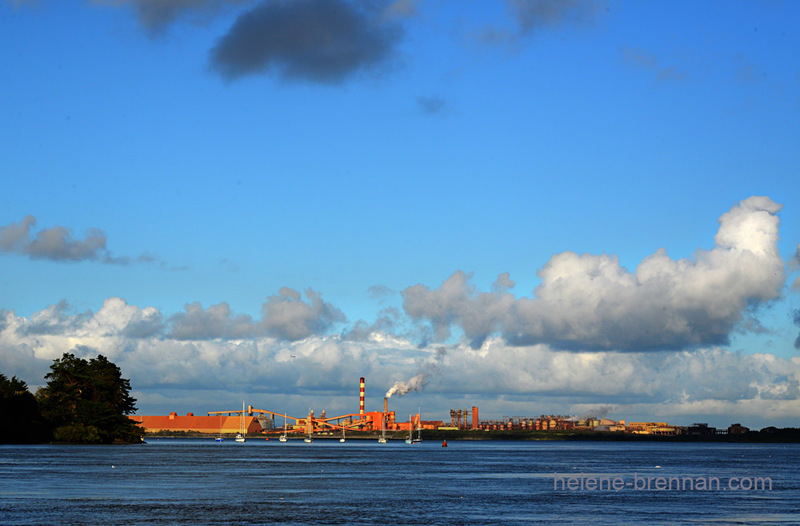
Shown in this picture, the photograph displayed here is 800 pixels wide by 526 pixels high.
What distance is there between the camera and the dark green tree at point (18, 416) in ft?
555

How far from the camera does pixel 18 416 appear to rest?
17188 cm

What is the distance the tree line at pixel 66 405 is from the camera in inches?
6762

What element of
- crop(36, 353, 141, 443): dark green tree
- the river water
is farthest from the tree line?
the river water

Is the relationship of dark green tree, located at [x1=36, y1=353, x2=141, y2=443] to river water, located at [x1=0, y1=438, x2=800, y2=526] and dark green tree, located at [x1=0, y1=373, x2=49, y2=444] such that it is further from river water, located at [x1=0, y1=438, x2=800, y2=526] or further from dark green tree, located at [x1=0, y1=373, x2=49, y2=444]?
river water, located at [x1=0, y1=438, x2=800, y2=526]

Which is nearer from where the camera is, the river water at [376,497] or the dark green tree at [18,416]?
the river water at [376,497]

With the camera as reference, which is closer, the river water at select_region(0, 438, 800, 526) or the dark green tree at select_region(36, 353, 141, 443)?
the river water at select_region(0, 438, 800, 526)

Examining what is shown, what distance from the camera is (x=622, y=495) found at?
74.9 meters

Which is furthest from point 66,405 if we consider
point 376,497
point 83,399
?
point 376,497

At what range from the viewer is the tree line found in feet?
563

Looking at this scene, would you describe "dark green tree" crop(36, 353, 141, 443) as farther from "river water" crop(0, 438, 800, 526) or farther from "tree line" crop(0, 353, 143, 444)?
"river water" crop(0, 438, 800, 526)

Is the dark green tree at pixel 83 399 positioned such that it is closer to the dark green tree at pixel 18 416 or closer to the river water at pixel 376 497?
the dark green tree at pixel 18 416

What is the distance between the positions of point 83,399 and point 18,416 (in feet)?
38.5

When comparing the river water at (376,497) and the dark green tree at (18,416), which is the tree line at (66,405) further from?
the river water at (376,497)

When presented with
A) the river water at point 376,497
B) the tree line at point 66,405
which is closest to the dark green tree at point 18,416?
the tree line at point 66,405
